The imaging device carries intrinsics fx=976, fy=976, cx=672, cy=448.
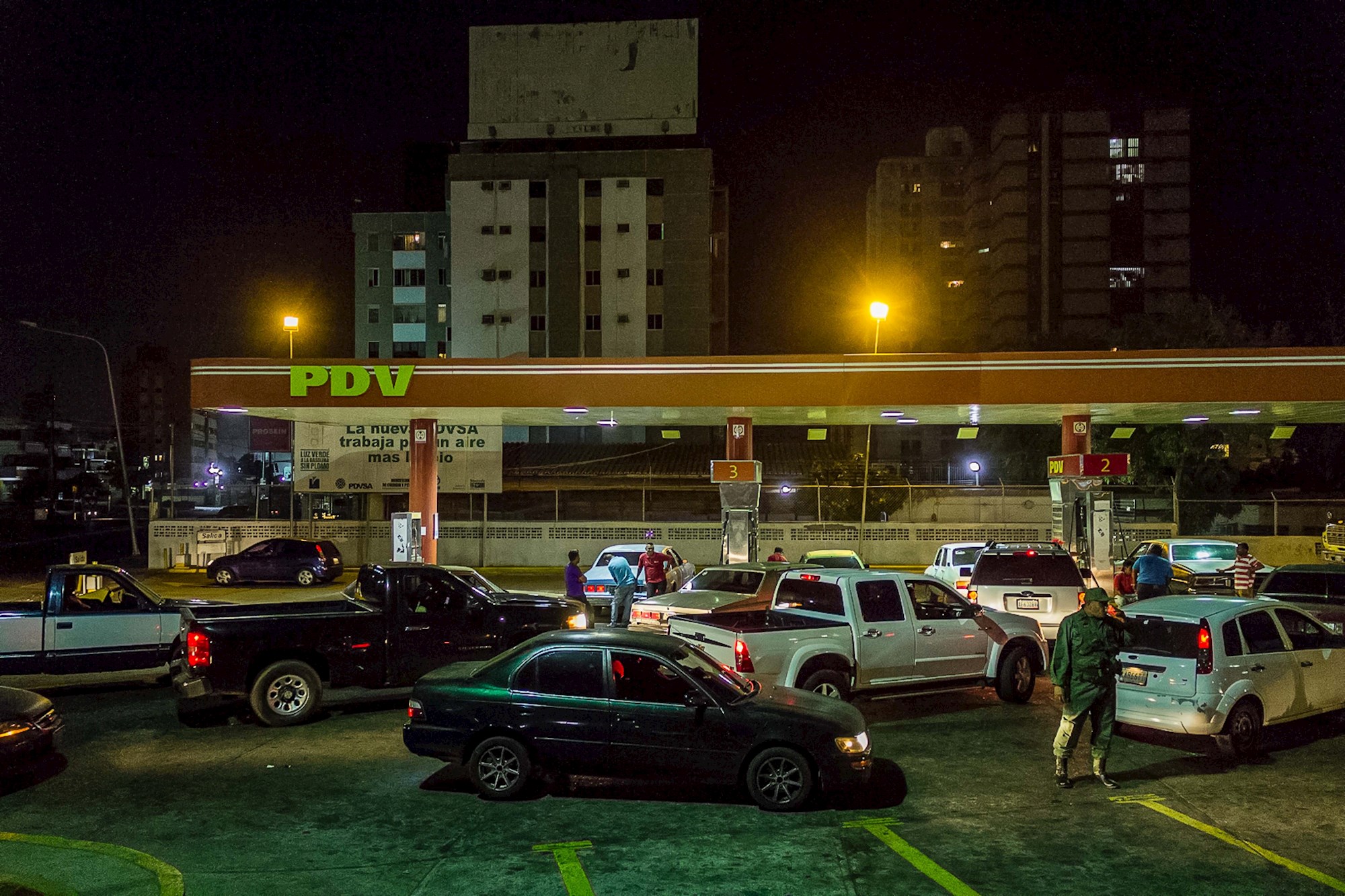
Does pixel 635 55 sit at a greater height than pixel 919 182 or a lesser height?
lesser

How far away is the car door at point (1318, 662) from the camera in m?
9.91

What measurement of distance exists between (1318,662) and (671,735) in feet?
23.1

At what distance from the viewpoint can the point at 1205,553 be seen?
23.4 m

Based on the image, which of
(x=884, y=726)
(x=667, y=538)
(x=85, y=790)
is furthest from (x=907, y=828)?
(x=667, y=538)

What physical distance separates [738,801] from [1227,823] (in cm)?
370

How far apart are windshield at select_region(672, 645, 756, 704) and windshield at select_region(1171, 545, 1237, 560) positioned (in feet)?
61.3

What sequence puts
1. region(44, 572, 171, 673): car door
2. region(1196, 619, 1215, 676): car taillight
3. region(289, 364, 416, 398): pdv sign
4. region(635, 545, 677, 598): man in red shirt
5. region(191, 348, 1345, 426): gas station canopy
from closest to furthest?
region(1196, 619, 1215, 676): car taillight < region(44, 572, 171, 673): car door < region(635, 545, 677, 598): man in red shirt < region(191, 348, 1345, 426): gas station canopy < region(289, 364, 416, 398): pdv sign

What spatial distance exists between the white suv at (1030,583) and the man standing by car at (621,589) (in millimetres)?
5637

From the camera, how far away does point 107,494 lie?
95375 millimetres

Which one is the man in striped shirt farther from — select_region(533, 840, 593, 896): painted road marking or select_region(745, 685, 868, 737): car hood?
select_region(533, 840, 593, 896): painted road marking

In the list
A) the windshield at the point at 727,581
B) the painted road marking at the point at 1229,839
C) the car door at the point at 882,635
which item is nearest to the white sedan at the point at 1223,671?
the painted road marking at the point at 1229,839

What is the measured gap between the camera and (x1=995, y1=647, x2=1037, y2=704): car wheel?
38.8ft

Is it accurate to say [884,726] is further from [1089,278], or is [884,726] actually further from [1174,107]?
[1174,107]

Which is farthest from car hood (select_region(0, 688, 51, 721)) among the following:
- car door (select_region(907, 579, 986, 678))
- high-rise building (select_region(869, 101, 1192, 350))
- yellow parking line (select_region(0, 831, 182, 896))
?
high-rise building (select_region(869, 101, 1192, 350))
